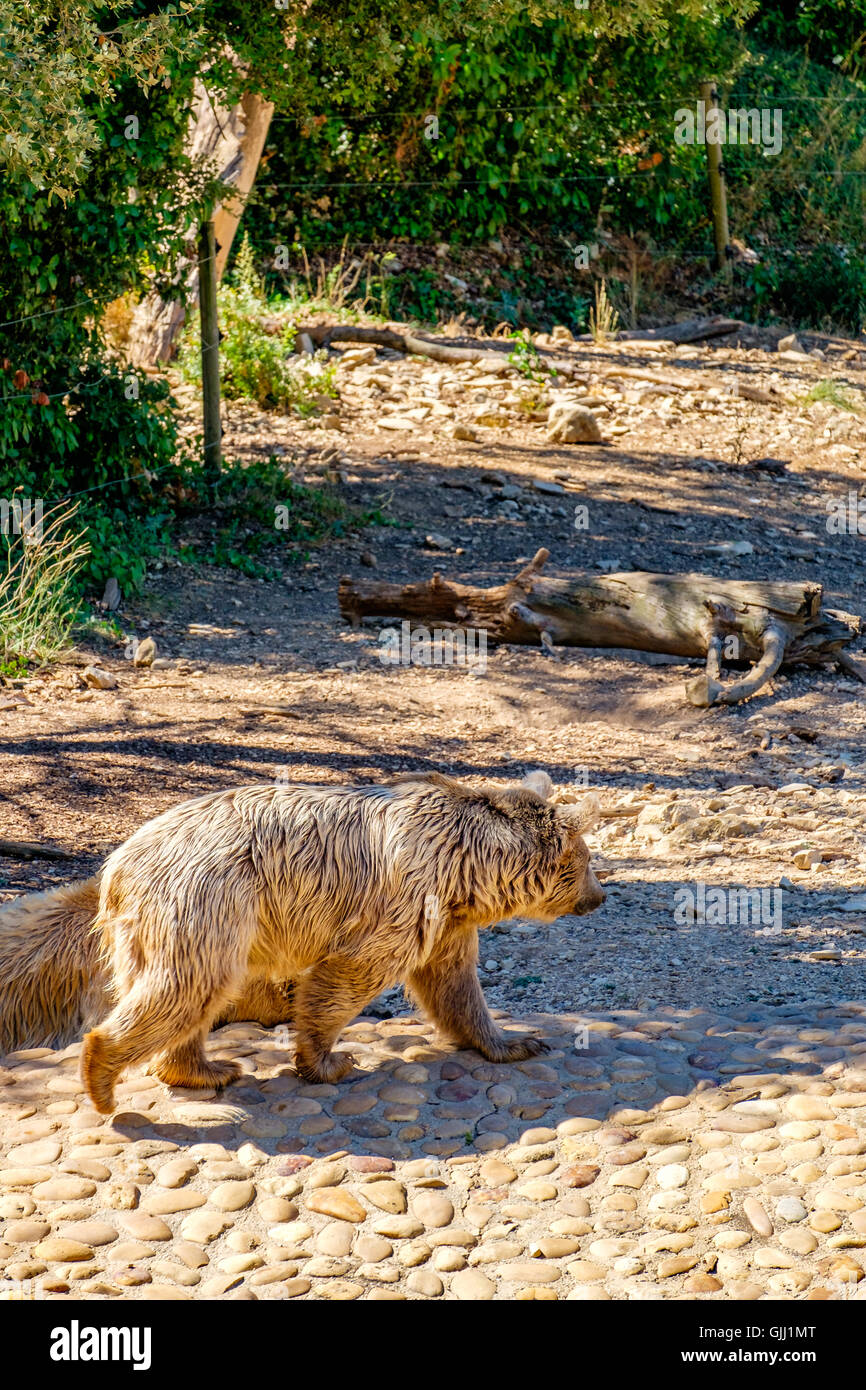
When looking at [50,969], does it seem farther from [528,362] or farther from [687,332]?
[687,332]

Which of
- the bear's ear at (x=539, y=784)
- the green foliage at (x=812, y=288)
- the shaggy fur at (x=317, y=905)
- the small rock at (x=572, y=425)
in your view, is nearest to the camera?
the shaggy fur at (x=317, y=905)

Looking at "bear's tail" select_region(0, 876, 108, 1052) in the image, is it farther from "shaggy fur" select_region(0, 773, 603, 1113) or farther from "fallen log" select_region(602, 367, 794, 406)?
"fallen log" select_region(602, 367, 794, 406)

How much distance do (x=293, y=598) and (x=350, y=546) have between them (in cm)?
108

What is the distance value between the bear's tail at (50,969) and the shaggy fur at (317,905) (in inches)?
2.2

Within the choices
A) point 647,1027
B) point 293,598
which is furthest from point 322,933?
point 293,598

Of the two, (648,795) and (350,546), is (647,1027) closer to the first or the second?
(648,795)

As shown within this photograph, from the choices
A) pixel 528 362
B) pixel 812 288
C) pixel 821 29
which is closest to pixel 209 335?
pixel 528 362

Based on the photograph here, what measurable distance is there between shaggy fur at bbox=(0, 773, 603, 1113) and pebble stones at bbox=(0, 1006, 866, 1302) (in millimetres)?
193

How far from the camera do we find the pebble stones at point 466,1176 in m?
3.48

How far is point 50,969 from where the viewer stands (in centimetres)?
457

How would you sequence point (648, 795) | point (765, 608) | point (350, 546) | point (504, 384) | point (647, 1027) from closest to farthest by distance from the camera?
point (647, 1027) → point (648, 795) → point (765, 608) → point (350, 546) → point (504, 384)

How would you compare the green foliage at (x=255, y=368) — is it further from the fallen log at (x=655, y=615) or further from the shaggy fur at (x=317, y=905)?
the shaggy fur at (x=317, y=905)

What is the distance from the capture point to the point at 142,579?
10.2 metres

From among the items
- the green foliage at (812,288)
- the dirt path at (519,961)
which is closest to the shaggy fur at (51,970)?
the dirt path at (519,961)
